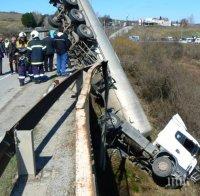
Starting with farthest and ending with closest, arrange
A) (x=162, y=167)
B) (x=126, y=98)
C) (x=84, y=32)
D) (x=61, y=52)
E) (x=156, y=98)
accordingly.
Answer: (x=156, y=98)
(x=84, y=32)
(x=61, y=52)
(x=126, y=98)
(x=162, y=167)

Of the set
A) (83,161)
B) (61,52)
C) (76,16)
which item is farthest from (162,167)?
(83,161)

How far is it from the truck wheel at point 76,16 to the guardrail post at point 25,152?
42.6ft

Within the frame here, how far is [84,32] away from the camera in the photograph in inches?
688

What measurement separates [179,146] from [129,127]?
193cm

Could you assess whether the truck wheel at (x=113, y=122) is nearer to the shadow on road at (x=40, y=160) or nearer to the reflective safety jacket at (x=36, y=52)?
the reflective safety jacket at (x=36, y=52)

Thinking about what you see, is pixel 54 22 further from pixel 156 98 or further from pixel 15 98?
pixel 15 98

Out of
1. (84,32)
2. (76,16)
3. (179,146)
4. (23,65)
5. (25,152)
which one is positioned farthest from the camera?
(76,16)

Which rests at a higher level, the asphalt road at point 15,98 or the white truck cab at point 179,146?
the asphalt road at point 15,98

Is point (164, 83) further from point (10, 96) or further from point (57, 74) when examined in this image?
point (10, 96)

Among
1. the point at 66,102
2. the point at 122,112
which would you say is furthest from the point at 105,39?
the point at 66,102

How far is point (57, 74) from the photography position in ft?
55.3

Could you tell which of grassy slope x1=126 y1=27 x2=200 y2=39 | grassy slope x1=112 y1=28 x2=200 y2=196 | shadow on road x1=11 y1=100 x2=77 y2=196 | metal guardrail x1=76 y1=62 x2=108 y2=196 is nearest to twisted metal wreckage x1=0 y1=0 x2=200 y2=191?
grassy slope x1=112 y1=28 x2=200 y2=196

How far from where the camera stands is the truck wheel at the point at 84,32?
17297 millimetres

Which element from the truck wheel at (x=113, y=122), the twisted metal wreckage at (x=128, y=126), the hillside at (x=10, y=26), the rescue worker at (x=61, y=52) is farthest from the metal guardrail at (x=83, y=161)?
the hillside at (x=10, y=26)
